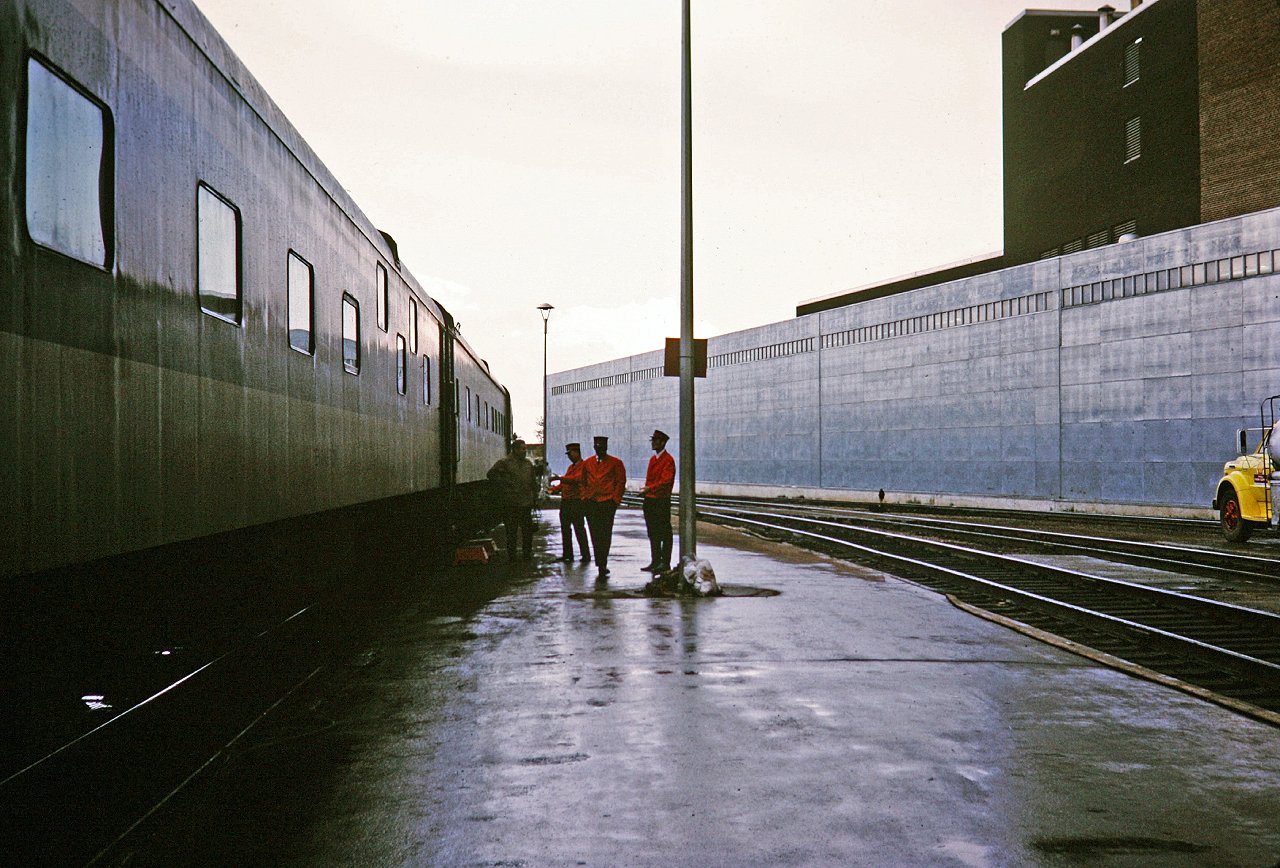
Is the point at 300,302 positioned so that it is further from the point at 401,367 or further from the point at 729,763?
the point at 729,763

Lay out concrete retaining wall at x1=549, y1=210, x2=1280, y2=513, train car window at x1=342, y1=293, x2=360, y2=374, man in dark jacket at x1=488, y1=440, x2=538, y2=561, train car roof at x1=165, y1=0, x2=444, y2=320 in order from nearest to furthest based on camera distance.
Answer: train car roof at x1=165, y1=0, x2=444, y2=320, train car window at x1=342, y1=293, x2=360, y2=374, man in dark jacket at x1=488, y1=440, x2=538, y2=561, concrete retaining wall at x1=549, y1=210, x2=1280, y2=513

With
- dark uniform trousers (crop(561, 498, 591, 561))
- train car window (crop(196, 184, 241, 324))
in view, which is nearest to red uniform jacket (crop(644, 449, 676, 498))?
dark uniform trousers (crop(561, 498, 591, 561))

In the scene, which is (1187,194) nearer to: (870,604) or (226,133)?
(870,604)

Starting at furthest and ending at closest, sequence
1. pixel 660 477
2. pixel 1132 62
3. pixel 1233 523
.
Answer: pixel 1132 62 → pixel 1233 523 → pixel 660 477

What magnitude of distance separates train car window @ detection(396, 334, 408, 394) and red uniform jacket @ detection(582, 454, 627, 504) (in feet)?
7.89

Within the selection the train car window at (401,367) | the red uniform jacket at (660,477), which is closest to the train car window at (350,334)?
the train car window at (401,367)

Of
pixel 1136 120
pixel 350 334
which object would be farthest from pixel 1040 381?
pixel 350 334

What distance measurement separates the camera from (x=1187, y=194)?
3925 cm

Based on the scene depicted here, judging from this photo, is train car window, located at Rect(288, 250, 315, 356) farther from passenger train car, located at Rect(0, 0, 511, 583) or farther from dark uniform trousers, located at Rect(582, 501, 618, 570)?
dark uniform trousers, located at Rect(582, 501, 618, 570)

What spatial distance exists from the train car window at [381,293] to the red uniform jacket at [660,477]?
3.46 metres

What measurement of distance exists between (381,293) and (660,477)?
3.80m

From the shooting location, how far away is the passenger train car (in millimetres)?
4441

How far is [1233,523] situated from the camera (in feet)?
64.1

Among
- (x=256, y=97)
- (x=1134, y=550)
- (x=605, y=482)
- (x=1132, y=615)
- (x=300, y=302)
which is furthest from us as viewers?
(x=1134, y=550)
